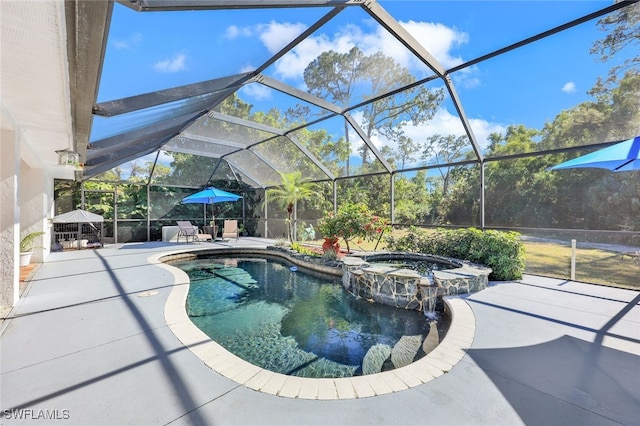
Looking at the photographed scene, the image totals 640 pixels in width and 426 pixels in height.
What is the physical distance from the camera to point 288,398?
224 cm

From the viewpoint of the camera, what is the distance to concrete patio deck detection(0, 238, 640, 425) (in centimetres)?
204

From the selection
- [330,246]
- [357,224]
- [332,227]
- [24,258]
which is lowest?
[24,258]

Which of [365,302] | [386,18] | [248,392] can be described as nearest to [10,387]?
[248,392]

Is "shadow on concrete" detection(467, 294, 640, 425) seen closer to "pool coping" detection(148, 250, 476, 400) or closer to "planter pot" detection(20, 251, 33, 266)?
"pool coping" detection(148, 250, 476, 400)

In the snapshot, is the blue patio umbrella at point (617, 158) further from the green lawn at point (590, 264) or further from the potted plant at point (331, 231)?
the potted plant at point (331, 231)

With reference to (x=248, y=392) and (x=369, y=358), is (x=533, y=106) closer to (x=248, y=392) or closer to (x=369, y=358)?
(x=369, y=358)

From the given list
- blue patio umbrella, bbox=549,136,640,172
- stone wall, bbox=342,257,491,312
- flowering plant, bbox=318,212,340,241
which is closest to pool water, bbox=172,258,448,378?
stone wall, bbox=342,257,491,312

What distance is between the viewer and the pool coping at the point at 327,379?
233 cm

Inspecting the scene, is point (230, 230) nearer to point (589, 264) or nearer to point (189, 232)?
point (189, 232)

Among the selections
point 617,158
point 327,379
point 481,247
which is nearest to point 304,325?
point 327,379

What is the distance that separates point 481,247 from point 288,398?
589 centimetres

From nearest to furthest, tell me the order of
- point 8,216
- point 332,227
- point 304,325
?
point 8,216, point 304,325, point 332,227

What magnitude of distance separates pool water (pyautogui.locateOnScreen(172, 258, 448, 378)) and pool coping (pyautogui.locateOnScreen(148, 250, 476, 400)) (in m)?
0.55

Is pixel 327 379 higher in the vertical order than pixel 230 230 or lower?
lower
